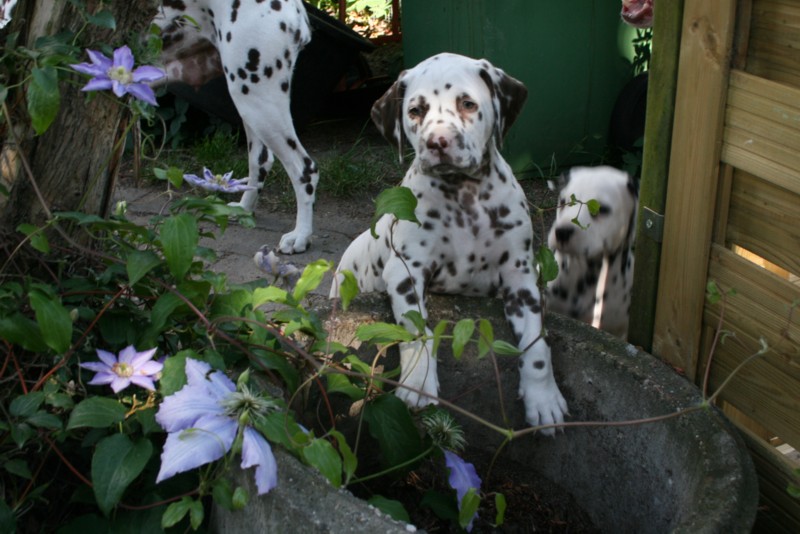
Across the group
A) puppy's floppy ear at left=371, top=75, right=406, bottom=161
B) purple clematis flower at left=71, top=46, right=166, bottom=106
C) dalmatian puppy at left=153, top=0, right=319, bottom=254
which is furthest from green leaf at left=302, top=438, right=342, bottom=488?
dalmatian puppy at left=153, top=0, right=319, bottom=254

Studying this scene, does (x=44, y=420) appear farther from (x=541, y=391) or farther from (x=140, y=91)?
(x=541, y=391)

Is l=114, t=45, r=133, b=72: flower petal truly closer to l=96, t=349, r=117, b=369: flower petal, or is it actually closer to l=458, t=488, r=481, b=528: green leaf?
l=96, t=349, r=117, b=369: flower petal

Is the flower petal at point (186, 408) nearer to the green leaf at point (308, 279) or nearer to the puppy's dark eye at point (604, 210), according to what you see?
the green leaf at point (308, 279)

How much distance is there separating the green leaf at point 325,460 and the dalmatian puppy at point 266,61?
3611mm

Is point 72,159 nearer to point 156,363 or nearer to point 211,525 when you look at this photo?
point 156,363

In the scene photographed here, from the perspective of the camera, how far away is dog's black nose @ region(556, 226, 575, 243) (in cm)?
354

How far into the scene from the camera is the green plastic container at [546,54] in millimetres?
5777

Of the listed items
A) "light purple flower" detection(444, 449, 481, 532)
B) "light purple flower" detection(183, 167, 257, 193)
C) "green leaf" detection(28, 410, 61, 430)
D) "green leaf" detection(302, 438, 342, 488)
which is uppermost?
"light purple flower" detection(183, 167, 257, 193)

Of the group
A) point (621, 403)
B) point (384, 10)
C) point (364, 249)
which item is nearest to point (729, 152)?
point (621, 403)

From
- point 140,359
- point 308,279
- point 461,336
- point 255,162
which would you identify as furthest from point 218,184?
point 255,162

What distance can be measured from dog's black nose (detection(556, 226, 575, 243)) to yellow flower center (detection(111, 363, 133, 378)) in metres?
2.03

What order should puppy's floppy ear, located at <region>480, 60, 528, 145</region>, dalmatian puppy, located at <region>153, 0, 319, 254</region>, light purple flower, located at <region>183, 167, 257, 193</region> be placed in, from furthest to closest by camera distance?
dalmatian puppy, located at <region>153, 0, 319, 254</region> < puppy's floppy ear, located at <region>480, 60, 528, 145</region> < light purple flower, located at <region>183, 167, 257, 193</region>

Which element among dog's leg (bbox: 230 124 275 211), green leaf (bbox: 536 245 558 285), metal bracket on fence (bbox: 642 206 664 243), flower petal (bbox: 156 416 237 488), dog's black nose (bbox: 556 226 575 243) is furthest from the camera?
dog's leg (bbox: 230 124 275 211)

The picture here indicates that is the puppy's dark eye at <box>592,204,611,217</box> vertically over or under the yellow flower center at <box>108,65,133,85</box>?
under
